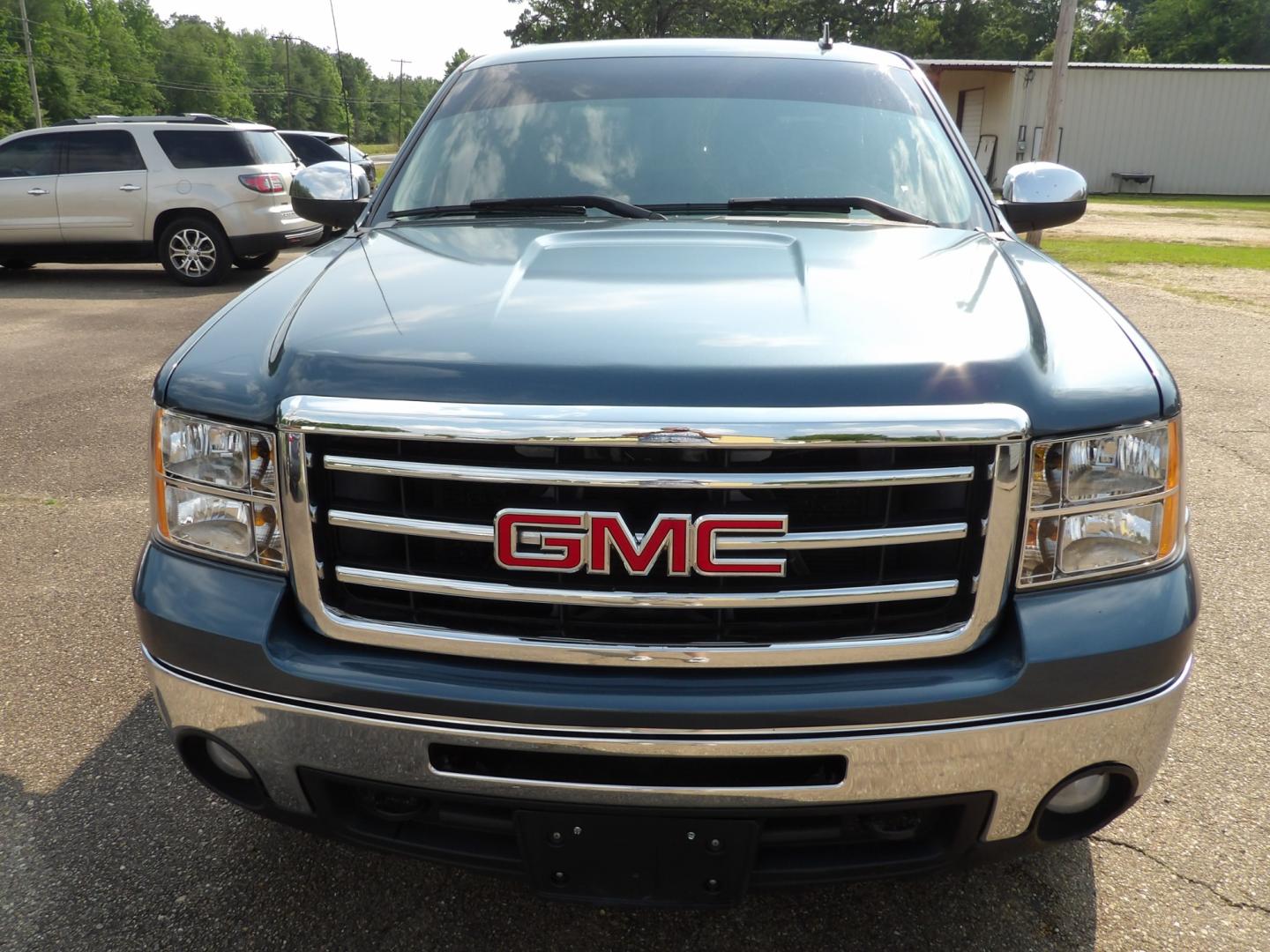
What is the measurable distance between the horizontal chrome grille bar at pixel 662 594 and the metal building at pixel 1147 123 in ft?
110

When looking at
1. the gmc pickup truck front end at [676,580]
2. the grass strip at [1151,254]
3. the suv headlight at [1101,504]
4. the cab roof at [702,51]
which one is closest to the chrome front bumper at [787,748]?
the gmc pickup truck front end at [676,580]

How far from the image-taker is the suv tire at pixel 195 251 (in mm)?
11930

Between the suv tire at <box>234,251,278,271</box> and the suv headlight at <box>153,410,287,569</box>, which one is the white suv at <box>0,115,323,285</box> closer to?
the suv tire at <box>234,251,278,271</box>

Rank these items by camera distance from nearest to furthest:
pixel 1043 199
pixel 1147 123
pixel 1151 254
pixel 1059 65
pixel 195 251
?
1. pixel 1043 199
2. pixel 195 251
3. pixel 1151 254
4. pixel 1059 65
5. pixel 1147 123

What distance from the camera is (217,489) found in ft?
6.12

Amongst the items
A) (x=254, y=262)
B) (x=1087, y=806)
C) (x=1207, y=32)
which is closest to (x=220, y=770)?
(x=1087, y=806)

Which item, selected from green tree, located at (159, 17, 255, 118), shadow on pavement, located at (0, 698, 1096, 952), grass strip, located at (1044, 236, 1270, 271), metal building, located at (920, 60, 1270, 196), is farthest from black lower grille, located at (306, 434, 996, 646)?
green tree, located at (159, 17, 255, 118)

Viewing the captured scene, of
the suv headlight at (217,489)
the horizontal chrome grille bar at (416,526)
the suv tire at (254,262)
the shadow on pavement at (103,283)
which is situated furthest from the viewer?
the suv tire at (254,262)

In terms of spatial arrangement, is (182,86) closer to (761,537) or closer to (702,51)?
(702,51)

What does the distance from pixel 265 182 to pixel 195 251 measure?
1.13 meters

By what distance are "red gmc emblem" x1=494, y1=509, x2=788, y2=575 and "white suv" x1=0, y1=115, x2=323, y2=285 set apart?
11423 millimetres

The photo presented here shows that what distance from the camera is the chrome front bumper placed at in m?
1.66

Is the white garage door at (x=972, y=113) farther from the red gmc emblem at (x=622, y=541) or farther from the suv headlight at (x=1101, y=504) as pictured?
the red gmc emblem at (x=622, y=541)

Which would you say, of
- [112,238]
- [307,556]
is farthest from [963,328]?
[112,238]
